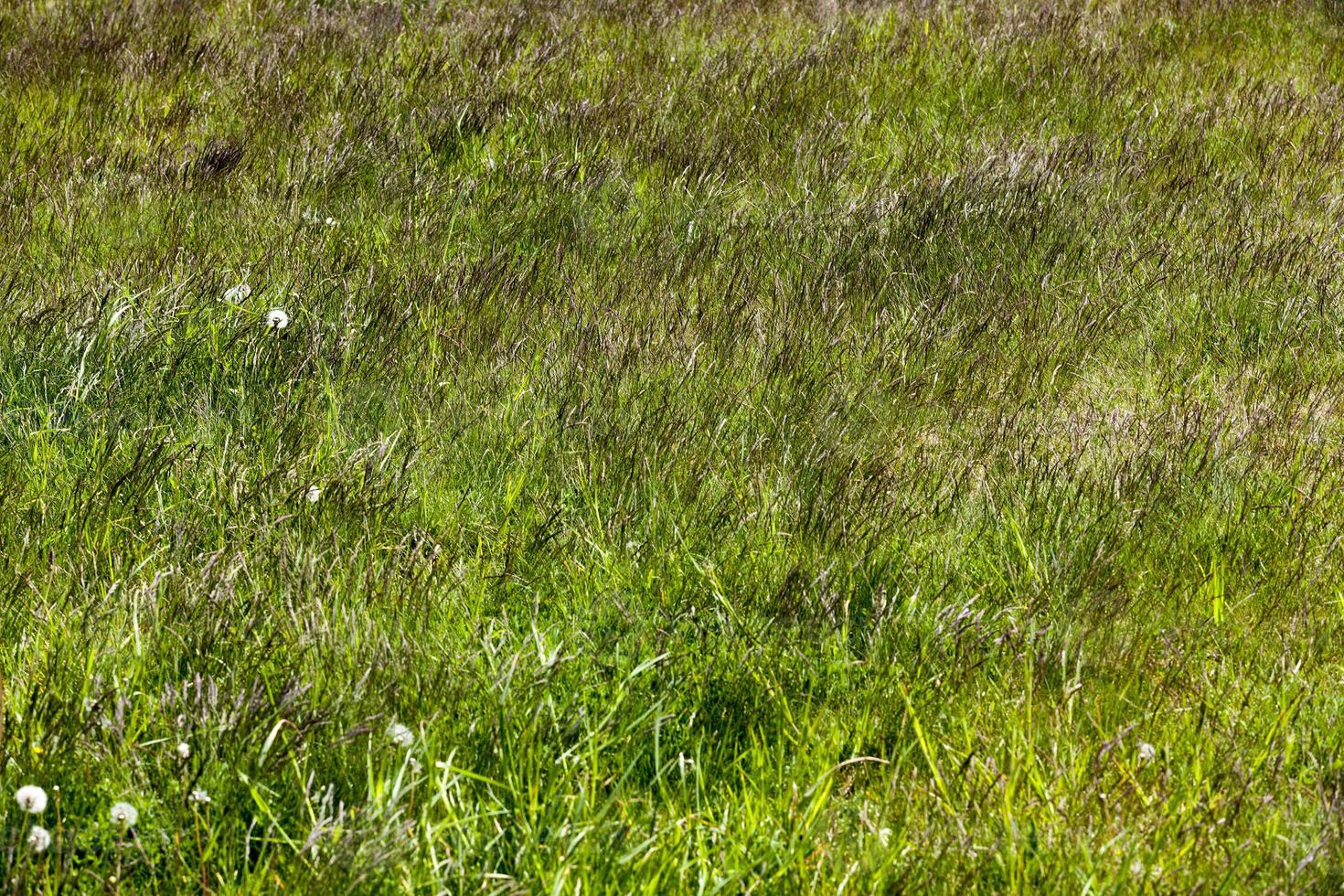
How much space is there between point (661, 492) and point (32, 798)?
4.88ft

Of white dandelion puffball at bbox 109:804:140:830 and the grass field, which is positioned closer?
white dandelion puffball at bbox 109:804:140:830

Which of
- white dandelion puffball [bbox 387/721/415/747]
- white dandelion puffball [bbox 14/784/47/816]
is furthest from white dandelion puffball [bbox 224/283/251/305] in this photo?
white dandelion puffball [bbox 14/784/47/816]

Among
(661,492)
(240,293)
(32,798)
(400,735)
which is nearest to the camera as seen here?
(32,798)

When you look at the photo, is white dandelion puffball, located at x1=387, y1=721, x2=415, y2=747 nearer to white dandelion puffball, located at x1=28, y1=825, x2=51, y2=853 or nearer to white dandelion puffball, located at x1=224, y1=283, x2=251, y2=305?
white dandelion puffball, located at x1=28, y1=825, x2=51, y2=853

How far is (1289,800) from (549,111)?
439 cm

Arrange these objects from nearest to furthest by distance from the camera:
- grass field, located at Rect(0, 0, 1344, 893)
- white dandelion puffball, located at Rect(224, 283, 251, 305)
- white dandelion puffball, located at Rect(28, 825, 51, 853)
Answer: white dandelion puffball, located at Rect(28, 825, 51, 853)
grass field, located at Rect(0, 0, 1344, 893)
white dandelion puffball, located at Rect(224, 283, 251, 305)

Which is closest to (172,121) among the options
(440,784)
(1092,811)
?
(440,784)

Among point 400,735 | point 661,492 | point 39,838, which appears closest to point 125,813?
point 39,838

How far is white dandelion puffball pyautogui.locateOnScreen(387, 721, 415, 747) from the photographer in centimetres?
187

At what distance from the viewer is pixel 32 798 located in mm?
1621

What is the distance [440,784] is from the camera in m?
1.81

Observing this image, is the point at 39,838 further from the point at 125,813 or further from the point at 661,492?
the point at 661,492

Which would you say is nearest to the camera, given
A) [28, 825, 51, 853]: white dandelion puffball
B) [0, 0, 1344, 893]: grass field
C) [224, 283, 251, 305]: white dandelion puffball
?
[28, 825, 51, 853]: white dandelion puffball

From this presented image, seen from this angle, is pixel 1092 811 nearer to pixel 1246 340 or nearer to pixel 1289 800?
pixel 1289 800
